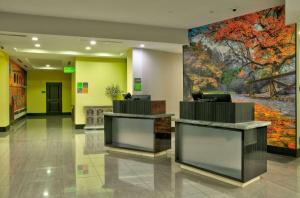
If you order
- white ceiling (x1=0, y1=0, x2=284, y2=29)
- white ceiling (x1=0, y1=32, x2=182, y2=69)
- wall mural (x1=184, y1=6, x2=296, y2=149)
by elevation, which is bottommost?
wall mural (x1=184, y1=6, x2=296, y2=149)

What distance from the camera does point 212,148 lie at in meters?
4.69

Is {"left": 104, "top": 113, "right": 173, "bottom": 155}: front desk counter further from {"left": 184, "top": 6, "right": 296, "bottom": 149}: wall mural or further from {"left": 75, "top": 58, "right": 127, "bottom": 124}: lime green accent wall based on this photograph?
{"left": 75, "top": 58, "right": 127, "bottom": 124}: lime green accent wall

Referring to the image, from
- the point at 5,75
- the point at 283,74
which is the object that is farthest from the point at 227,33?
the point at 5,75

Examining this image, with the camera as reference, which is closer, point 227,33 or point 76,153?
point 76,153

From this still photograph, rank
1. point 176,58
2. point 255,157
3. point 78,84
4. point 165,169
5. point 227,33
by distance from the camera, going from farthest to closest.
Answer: point 78,84 < point 176,58 < point 227,33 < point 165,169 < point 255,157

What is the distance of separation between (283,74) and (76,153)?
18.6 ft

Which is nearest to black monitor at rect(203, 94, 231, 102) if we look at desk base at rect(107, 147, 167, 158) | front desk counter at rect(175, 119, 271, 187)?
front desk counter at rect(175, 119, 271, 187)

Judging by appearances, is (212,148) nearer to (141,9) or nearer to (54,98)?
(141,9)

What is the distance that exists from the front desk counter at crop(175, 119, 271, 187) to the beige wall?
464 cm

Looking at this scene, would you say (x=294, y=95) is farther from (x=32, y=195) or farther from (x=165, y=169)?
(x=32, y=195)

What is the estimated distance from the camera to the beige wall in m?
9.46

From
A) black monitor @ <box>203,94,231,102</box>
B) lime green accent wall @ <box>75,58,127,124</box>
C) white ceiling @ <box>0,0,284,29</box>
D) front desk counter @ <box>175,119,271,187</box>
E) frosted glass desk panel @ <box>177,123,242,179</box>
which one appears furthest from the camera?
lime green accent wall @ <box>75,58,127,124</box>

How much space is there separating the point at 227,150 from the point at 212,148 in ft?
1.10

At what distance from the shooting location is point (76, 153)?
263 inches
